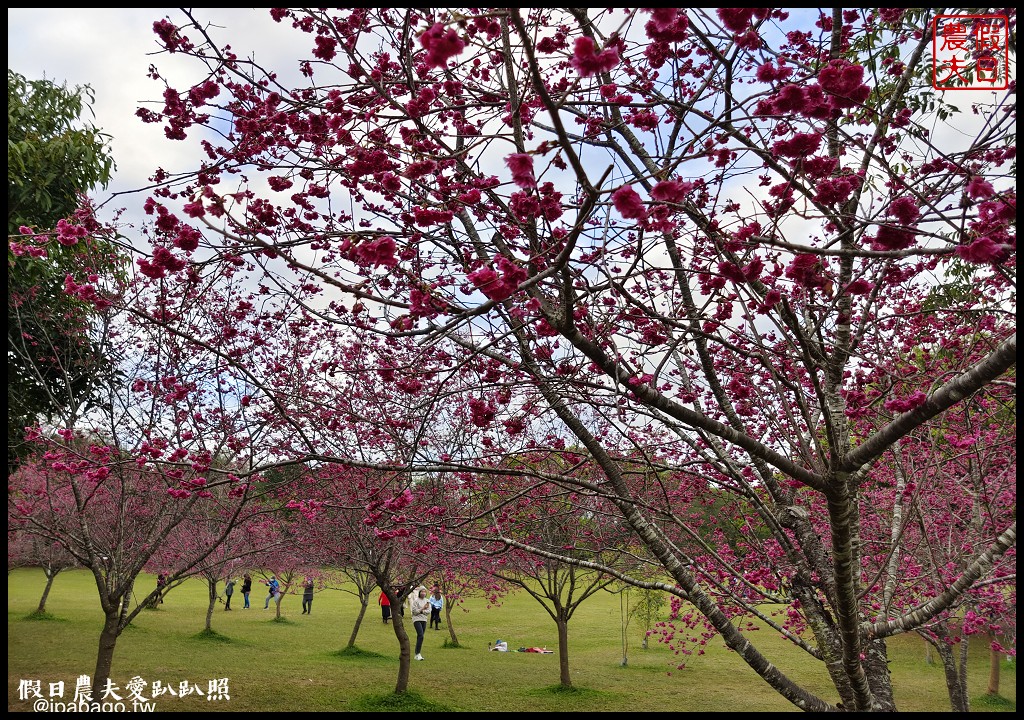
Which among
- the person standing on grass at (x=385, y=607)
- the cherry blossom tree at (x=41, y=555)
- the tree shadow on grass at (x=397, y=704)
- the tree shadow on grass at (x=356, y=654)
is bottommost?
the tree shadow on grass at (x=356, y=654)

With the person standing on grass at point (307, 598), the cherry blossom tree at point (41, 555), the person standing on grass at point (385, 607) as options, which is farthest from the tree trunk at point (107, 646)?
the person standing on grass at point (307, 598)

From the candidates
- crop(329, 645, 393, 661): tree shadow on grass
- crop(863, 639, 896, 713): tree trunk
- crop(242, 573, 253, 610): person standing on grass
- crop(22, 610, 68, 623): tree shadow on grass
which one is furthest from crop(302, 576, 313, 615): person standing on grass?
crop(863, 639, 896, 713): tree trunk

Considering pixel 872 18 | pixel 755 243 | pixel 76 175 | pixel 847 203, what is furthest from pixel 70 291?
pixel 76 175

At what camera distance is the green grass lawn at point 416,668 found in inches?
428

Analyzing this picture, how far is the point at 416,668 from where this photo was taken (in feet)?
44.4

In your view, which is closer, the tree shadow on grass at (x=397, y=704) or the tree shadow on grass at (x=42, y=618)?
the tree shadow on grass at (x=397, y=704)

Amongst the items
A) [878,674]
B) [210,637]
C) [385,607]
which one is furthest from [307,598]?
[878,674]

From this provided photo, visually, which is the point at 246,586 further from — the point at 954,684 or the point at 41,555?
the point at 954,684

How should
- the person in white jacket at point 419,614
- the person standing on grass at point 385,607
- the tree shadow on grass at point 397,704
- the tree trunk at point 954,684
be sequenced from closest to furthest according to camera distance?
the tree trunk at point 954,684 → the tree shadow on grass at point 397,704 → the person in white jacket at point 419,614 → the person standing on grass at point 385,607

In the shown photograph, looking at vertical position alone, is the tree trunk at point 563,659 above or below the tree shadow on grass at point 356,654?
above

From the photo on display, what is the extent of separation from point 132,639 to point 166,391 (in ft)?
36.1

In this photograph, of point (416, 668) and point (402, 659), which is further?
point (416, 668)

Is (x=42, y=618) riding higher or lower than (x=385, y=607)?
lower

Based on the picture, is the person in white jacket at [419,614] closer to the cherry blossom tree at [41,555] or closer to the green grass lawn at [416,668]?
the green grass lawn at [416,668]
